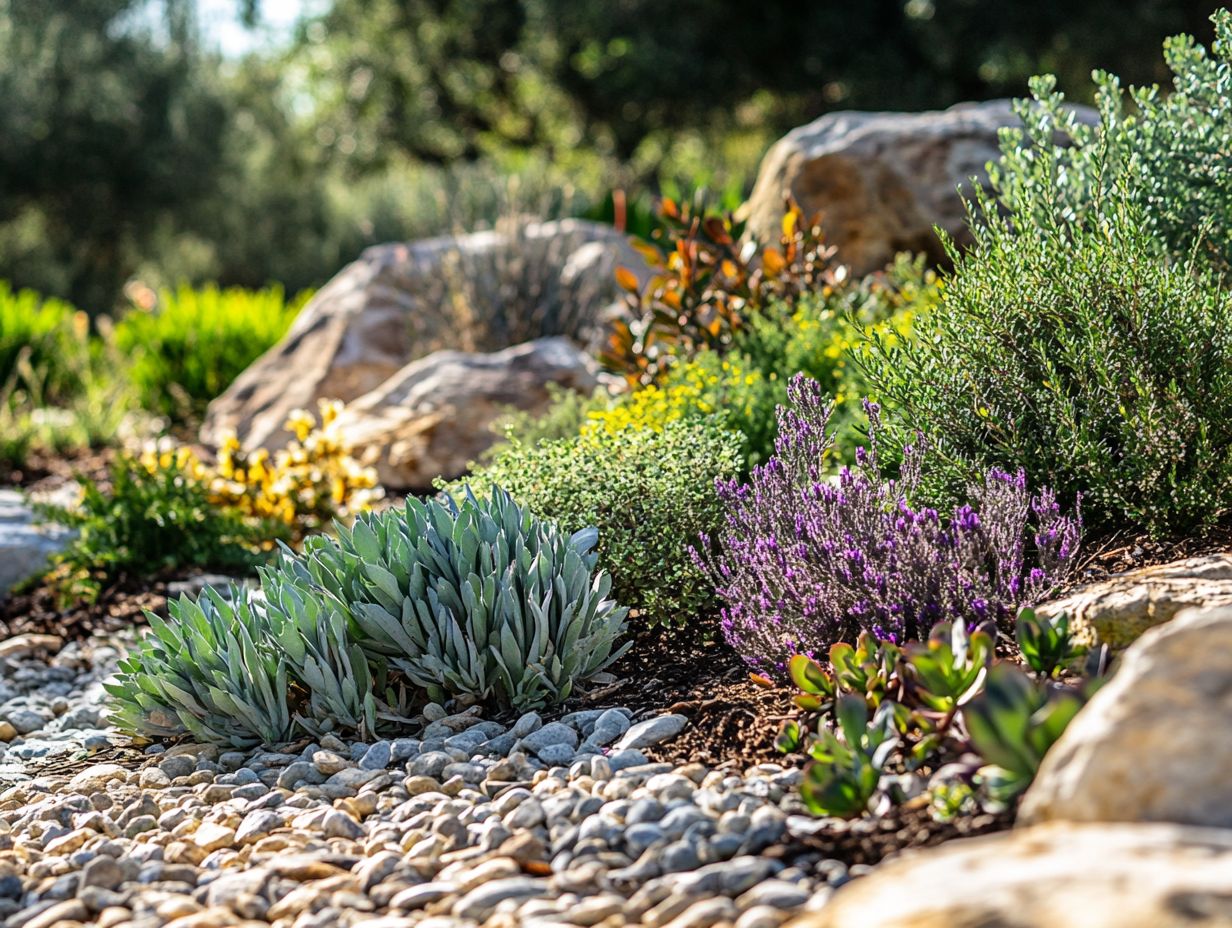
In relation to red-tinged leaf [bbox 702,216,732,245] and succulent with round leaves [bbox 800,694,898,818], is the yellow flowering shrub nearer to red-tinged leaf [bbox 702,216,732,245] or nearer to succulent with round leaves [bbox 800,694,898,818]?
red-tinged leaf [bbox 702,216,732,245]

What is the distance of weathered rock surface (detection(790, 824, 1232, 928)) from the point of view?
1.50 meters

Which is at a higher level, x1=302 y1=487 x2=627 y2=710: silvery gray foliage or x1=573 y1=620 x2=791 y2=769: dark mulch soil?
x1=302 y1=487 x2=627 y2=710: silvery gray foliage

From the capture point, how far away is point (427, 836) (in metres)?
2.83

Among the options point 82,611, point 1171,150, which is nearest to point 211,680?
point 82,611

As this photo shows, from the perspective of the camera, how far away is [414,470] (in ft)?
21.2

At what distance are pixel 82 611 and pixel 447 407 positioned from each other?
6.59ft

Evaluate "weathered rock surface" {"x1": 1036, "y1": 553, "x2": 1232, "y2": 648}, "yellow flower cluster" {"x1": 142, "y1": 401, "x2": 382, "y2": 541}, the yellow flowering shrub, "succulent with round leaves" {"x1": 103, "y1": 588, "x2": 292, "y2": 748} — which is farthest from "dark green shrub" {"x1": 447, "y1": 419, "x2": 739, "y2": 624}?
"yellow flower cluster" {"x1": 142, "y1": 401, "x2": 382, "y2": 541}

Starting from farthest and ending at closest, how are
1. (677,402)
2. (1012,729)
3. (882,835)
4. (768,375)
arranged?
(768,375) < (677,402) < (882,835) < (1012,729)

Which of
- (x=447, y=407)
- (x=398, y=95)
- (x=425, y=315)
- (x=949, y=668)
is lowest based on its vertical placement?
(x=949, y=668)

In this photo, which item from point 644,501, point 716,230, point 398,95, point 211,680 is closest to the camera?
point 211,680

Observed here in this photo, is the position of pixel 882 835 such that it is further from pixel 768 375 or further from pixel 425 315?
pixel 425 315

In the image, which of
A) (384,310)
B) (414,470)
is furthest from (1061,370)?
(384,310)

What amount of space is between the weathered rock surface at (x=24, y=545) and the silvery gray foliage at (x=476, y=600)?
3086 millimetres

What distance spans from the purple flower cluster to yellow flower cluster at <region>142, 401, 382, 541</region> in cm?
291
